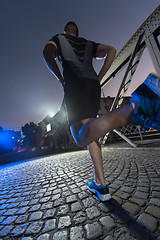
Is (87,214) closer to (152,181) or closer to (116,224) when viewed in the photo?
(116,224)

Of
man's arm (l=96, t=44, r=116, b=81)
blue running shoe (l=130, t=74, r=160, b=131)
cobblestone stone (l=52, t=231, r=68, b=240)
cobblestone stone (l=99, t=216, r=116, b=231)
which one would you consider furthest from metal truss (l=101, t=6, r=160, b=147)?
cobblestone stone (l=52, t=231, r=68, b=240)

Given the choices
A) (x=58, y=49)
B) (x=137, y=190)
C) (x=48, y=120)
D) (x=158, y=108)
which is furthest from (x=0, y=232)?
(x=48, y=120)

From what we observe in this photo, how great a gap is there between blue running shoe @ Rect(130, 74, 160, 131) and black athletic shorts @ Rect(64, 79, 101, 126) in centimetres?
55

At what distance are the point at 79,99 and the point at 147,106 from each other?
740 millimetres

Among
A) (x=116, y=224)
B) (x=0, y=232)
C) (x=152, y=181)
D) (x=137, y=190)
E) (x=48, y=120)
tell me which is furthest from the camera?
(x=48, y=120)

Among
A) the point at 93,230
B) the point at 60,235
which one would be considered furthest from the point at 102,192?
the point at 60,235

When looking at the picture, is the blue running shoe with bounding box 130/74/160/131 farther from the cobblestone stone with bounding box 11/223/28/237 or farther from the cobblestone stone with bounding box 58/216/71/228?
the cobblestone stone with bounding box 11/223/28/237

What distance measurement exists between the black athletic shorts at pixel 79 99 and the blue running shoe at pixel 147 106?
55 centimetres

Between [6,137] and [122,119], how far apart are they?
1492 inches

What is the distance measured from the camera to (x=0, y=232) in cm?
104

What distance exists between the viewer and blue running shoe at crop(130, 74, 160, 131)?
86cm

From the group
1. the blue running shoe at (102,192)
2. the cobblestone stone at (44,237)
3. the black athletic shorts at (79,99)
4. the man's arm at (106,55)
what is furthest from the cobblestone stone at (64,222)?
the man's arm at (106,55)

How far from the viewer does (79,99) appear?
4.30 feet

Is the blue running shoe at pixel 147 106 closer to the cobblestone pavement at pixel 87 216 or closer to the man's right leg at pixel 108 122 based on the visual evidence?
the man's right leg at pixel 108 122
